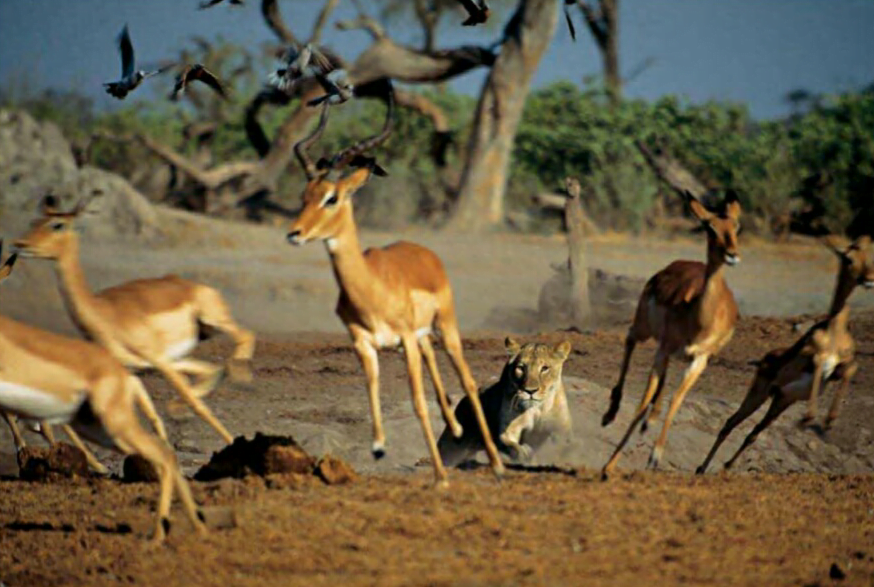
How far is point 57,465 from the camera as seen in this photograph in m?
9.62

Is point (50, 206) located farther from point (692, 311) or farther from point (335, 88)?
point (692, 311)

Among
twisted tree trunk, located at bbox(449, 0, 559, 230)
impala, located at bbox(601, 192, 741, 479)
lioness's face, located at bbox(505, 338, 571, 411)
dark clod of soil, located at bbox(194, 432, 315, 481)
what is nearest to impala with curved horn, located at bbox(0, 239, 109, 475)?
dark clod of soil, located at bbox(194, 432, 315, 481)

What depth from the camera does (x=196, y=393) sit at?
9.11 metres

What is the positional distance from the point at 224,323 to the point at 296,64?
5.60 feet

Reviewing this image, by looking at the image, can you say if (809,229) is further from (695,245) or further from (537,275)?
(695,245)

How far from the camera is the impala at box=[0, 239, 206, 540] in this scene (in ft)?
24.3

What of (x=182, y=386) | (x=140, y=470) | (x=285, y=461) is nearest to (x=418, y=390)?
(x=285, y=461)

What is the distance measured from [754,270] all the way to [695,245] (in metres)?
3.19

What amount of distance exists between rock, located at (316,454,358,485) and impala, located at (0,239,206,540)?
4.21 ft

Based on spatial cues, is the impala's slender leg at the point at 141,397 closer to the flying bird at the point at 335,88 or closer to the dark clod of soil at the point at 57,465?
the dark clod of soil at the point at 57,465

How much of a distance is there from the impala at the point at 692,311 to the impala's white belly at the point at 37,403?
353 centimetres

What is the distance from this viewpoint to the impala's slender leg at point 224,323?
9336mm

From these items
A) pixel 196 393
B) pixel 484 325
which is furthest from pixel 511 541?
pixel 484 325

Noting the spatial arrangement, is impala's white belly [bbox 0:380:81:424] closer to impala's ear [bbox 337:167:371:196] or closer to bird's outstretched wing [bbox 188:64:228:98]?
impala's ear [bbox 337:167:371:196]
